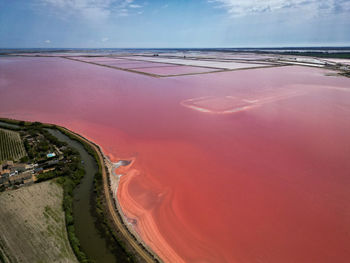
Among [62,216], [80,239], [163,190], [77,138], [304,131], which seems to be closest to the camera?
[80,239]

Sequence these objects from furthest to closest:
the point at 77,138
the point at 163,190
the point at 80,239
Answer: the point at 77,138
the point at 163,190
the point at 80,239

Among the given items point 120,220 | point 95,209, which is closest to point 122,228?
point 120,220

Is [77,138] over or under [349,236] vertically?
over

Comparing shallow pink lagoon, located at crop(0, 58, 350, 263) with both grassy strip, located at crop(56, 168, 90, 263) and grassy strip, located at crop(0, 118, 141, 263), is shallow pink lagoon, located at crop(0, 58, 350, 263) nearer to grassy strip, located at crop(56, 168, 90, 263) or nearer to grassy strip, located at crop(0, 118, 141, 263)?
grassy strip, located at crop(0, 118, 141, 263)

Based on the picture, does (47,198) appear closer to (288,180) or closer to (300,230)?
(300,230)

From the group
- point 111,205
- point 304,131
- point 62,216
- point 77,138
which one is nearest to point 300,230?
point 111,205

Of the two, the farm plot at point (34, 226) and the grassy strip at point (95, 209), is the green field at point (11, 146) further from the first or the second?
the farm plot at point (34, 226)

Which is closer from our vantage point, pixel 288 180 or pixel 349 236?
pixel 349 236
